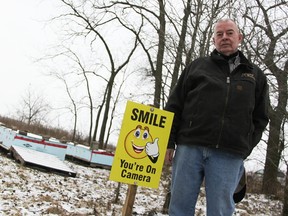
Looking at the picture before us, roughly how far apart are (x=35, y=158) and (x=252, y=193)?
7.40 metres

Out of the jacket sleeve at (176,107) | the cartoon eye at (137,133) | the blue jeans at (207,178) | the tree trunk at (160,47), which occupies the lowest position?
the blue jeans at (207,178)

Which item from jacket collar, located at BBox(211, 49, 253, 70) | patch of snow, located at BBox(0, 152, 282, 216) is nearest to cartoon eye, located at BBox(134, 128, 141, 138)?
jacket collar, located at BBox(211, 49, 253, 70)

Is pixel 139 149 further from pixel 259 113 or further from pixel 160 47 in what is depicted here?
pixel 160 47

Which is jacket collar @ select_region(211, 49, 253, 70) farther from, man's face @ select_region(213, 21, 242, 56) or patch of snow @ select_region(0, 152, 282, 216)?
patch of snow @ select_region(0, 152, 282, 216)

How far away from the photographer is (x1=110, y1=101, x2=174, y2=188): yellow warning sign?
298cm

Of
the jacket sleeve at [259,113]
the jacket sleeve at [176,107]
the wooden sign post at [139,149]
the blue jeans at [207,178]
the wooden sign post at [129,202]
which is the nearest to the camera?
the blue jeans at [207,178]

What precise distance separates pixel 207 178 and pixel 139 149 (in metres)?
0.74

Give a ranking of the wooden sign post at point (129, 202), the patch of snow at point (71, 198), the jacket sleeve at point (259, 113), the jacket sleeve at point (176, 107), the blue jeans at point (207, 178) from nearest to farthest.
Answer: the blue jeans at point (207, 178), the jacket sleeve at point (259, 113), the jacket sleeve at point (176, 107), the wooden sign post at point (129, 202), the patch of snow at point (71, 198)

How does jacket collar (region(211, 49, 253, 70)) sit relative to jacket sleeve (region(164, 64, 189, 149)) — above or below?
above

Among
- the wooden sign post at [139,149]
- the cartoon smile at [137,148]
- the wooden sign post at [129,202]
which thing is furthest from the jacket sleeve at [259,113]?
the wooden sign post at [129,202]

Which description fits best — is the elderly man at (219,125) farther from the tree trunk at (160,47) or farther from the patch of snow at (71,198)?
the tree trunk at (160,47)

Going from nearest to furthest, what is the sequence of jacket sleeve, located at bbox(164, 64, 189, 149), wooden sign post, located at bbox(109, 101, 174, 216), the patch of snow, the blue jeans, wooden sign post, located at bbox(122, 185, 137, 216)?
the blue jeans < jacket sleeve, located at bbox(164, 64, 189, 149) < wooden sign post, located at bbox(109, 101, 174, 216) < wooden sign post, located at bbox(122, 185, 137, 216) < the patch of snow

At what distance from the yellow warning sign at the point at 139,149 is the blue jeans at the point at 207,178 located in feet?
1.34

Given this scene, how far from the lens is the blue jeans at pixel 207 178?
2439mm
